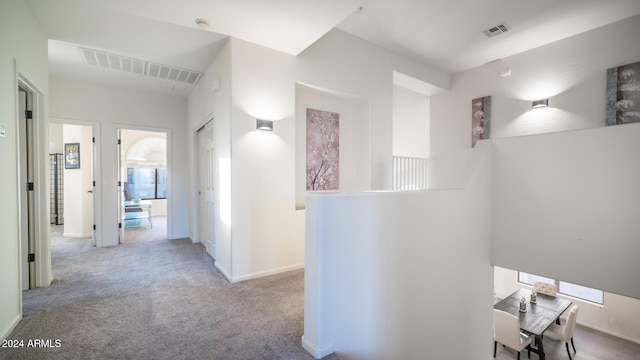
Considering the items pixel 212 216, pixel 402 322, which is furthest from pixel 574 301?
pixel 212 216

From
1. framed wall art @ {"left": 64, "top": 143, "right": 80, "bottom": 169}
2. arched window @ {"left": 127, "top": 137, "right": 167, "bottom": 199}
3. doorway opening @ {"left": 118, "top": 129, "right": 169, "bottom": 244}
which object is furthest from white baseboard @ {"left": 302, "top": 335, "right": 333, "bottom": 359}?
arched window @ {"left": 127, "top": 137, "right": 167, "bottom": 199}

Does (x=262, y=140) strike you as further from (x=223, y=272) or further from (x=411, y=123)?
(x=411, y=123)

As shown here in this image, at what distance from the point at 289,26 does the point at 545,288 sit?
8.05m

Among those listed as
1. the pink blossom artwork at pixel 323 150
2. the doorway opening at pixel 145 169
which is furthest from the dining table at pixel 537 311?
the doorway opening at pixel 145 169

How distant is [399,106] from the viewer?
22.0 ft

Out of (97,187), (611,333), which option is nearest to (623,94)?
(611,333)

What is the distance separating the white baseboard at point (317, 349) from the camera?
190 centimetres

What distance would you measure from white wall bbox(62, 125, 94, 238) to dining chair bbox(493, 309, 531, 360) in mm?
8530

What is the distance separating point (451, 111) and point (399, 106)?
4.40 ft

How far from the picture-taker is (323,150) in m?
4.19

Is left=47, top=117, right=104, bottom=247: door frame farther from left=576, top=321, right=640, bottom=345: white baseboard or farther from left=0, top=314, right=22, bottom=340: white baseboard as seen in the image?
left=576, top=321, right=640, bottom=345: white baseboard

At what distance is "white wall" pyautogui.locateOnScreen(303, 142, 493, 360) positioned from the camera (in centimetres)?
200

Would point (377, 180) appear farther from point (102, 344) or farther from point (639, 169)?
Answer: point (102, 344)

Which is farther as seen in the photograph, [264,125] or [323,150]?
[323,150]
